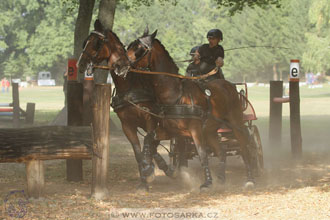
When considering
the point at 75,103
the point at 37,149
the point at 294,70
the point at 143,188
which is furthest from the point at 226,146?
the point at 37,149

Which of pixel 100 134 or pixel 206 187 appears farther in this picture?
pixel 206 187

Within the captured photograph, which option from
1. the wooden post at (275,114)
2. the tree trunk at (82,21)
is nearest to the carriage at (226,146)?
the wooden post at (275,114)

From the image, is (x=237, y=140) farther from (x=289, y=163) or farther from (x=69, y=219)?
(x=69, y=219)

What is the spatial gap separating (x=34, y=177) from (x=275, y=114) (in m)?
8.91

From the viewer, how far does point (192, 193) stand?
928 cm

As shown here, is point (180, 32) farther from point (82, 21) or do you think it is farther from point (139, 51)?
point (139, 51)

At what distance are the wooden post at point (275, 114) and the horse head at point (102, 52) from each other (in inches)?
273

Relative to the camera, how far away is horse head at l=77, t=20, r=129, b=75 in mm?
8758

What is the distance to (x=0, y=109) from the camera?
938 inches

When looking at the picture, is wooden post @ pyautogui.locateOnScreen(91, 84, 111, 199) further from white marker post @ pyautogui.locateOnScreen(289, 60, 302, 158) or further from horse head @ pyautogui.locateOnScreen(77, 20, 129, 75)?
white marker post @ pyautogui.locateOnScreen(289, 60, 302, 158)

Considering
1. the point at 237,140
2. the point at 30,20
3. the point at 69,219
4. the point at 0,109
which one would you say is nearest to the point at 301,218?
the point at 69,219

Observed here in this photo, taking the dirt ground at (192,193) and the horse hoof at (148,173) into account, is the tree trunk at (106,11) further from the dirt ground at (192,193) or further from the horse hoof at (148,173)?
the horse hoof at (148,173)

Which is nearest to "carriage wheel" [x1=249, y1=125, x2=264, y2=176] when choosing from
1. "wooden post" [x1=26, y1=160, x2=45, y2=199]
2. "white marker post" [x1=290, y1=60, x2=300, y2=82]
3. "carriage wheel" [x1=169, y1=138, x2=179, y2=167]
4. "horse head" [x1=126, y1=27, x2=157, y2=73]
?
"carriage wheel" [x1=169, y1=138, x2=179, y2=167]

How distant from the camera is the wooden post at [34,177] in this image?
8.09m
